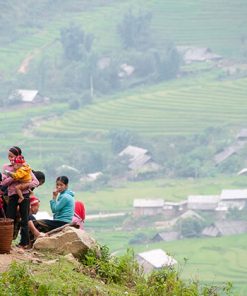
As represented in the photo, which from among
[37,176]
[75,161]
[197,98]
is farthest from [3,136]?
[37,176]

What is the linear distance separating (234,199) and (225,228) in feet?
13.4

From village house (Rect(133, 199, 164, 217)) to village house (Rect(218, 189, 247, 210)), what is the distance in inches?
85.2

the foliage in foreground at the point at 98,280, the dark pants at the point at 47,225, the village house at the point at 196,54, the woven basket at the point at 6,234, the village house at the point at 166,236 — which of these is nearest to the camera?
the foliage in foreground at the point at 98,280

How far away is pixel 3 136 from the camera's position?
5312 cm

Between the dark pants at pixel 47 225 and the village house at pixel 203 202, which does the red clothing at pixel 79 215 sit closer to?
the dark pants at pixel 47 225

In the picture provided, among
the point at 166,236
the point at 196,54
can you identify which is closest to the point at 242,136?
the point at 196,54

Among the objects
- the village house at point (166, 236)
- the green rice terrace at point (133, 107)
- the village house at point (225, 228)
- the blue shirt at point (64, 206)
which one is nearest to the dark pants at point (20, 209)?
the blue shirt at point (64, 206)

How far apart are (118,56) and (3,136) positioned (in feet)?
50.6

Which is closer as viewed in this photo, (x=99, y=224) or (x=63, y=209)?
(x=63, y=209)

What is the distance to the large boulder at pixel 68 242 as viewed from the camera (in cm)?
657

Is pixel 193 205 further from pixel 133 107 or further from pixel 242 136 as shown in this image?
pixel 133 107

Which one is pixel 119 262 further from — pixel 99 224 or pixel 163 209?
pixel 163 209

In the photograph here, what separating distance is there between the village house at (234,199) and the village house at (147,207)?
7.10 ft

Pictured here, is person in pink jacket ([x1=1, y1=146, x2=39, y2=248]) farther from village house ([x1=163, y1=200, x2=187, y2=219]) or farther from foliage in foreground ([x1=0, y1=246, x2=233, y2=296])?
village house ([x1=163, y1=200, x2=187, y2=219])
